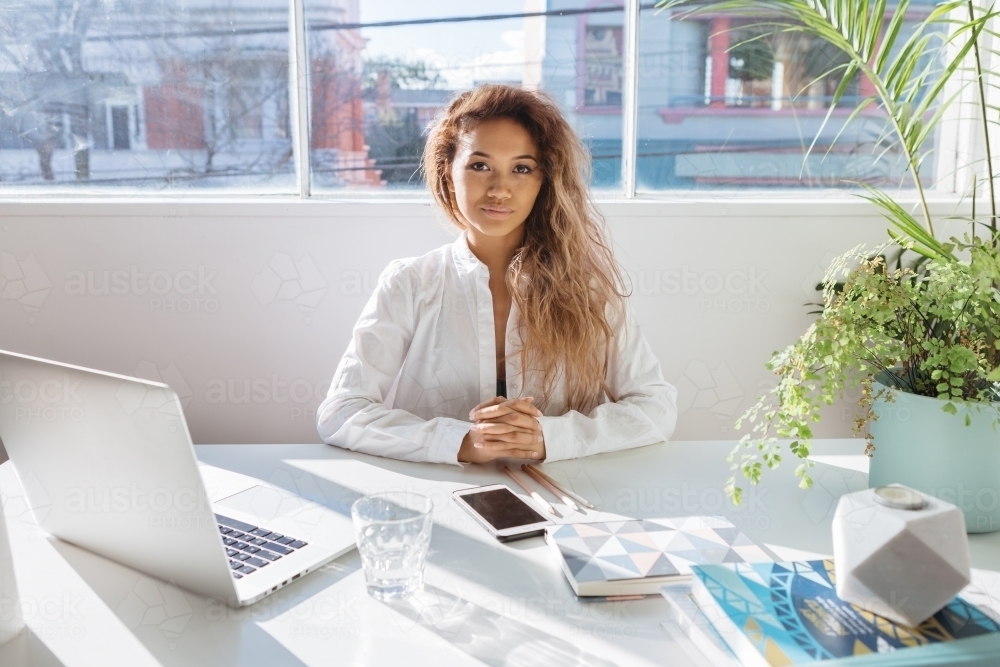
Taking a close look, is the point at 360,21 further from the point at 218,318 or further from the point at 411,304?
the point at 411,304

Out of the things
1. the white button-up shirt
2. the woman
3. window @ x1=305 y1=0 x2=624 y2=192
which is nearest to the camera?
the white button-up shirt

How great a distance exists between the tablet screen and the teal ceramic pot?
0.50 meters

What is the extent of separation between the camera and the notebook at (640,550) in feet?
3.01

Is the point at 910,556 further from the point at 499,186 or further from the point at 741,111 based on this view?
the point at 741,111

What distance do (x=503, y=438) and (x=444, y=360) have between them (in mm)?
475

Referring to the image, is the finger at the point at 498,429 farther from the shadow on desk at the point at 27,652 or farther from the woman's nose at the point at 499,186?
Result: the shadow on desk at the point at 27,652

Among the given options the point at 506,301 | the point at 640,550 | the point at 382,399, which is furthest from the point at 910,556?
the point at 506,301

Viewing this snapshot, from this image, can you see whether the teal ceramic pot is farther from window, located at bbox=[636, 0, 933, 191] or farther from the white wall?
window, located at bbox=[636, 0, 933, 191]

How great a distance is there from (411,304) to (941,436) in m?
1.09

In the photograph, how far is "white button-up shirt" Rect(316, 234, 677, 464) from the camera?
5.34 feet

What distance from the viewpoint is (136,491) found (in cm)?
87

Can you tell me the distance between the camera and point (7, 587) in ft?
2.70

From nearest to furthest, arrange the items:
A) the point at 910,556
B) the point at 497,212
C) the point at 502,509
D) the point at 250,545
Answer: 1. the point at 910,556
2. the point at 250,545
3. the point at 502,509
4. the point at 497,212

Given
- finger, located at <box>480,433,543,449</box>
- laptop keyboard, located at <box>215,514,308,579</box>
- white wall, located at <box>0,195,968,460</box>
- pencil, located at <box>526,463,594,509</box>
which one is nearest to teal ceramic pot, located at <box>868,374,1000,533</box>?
pencil, located at <box>526,463,594,509</box>
